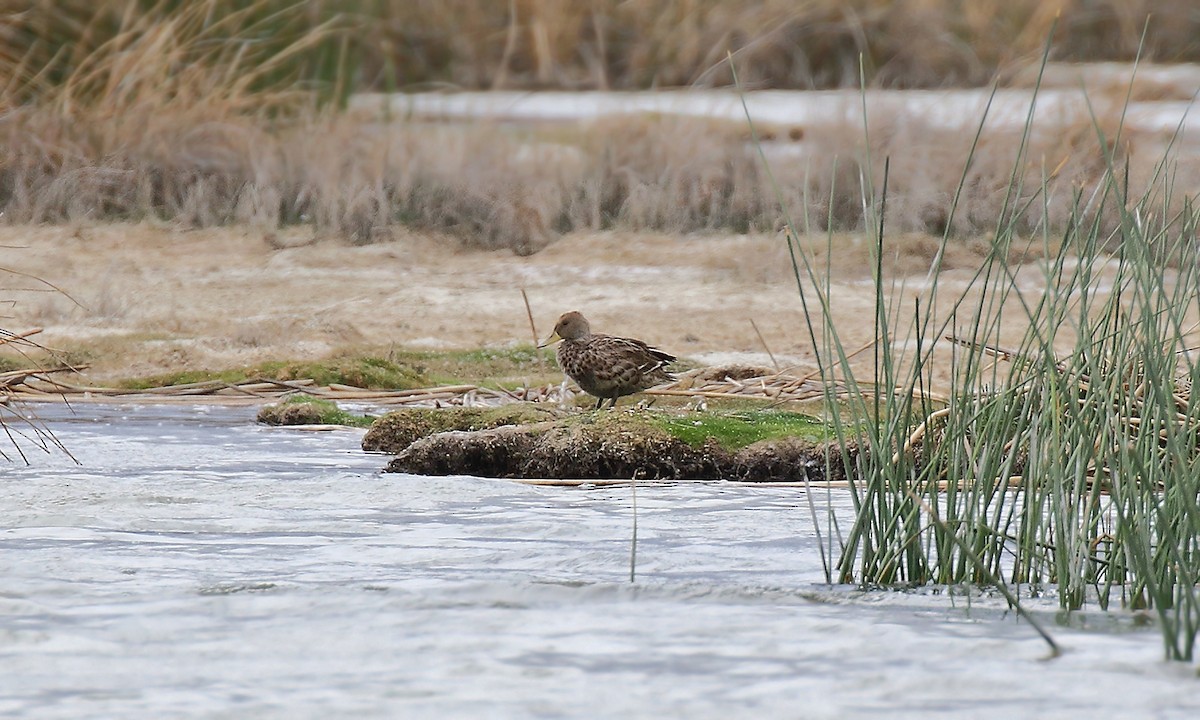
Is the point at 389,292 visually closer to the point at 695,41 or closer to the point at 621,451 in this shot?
the point at 621,451

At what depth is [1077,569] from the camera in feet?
10.3

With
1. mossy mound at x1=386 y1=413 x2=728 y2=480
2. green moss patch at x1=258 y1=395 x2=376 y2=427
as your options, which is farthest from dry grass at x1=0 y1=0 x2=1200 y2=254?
mossy mound at x1=386 y1=413 x2=728 y2=480

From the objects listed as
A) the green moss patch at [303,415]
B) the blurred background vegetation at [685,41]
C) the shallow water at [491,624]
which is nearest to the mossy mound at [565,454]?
the shallow water at [491,624]

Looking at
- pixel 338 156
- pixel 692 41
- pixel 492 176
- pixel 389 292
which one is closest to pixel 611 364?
pixel 389 292

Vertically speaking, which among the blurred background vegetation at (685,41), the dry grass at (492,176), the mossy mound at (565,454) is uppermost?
the blurred background vegetation at (685,41)

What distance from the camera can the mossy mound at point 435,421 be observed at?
222 inches

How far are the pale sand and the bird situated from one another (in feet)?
5.72

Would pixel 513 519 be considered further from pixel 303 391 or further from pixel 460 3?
pixel 460 3

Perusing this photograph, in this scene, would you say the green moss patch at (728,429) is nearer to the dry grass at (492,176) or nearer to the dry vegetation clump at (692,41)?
the dry grass at (492,176)

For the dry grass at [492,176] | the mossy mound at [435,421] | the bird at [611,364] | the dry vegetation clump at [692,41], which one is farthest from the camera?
the dry vegetation clump at [692,41]

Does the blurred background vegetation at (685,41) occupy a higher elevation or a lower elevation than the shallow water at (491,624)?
higher

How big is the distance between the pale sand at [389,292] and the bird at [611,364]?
68.7 inches

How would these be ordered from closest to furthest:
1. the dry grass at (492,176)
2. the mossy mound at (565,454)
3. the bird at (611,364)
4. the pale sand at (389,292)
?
the mossy mound at (565,454)
the bird at (611,364)
the pale sand at (389,292)
the dry grass at (492,176)

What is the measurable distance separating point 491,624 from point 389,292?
6165mm
